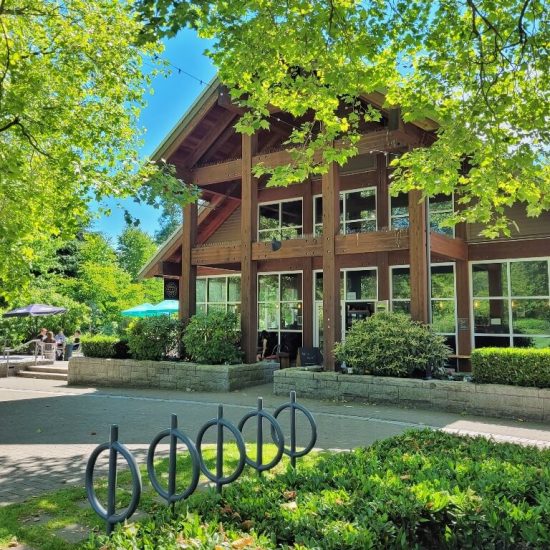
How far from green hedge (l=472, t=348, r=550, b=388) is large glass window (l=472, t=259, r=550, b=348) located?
5090mm

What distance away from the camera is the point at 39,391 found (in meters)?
15.0

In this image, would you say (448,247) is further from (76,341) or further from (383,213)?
(76,341)

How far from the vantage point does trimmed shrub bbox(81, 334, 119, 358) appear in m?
16.4

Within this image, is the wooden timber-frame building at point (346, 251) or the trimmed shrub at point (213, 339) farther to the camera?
the trimmed shrub at point (213, 339)

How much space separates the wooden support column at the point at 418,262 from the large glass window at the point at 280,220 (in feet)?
20.9

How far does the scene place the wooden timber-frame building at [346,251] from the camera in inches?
531

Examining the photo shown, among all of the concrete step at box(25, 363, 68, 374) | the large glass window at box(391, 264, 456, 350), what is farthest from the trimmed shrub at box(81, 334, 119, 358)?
the large glass window at box(391, 264, 456, 350)

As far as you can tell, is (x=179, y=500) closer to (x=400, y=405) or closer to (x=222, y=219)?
(x=400, y=405)

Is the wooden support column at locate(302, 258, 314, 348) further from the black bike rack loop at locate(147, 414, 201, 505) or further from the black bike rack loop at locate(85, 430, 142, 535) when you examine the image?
the black bike rack loop at locate(85, 430, 142, 535)

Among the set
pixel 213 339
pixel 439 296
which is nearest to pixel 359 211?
pixel 439 296

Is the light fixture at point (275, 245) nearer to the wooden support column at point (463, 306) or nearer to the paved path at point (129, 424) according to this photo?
the paved path at point (129, 424)

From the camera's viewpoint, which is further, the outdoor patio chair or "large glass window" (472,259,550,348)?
the outdoor patio chair

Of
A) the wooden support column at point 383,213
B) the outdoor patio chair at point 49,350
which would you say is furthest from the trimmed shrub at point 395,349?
the outdoor patio chair at point 49,350

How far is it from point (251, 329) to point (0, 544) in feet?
35.3
